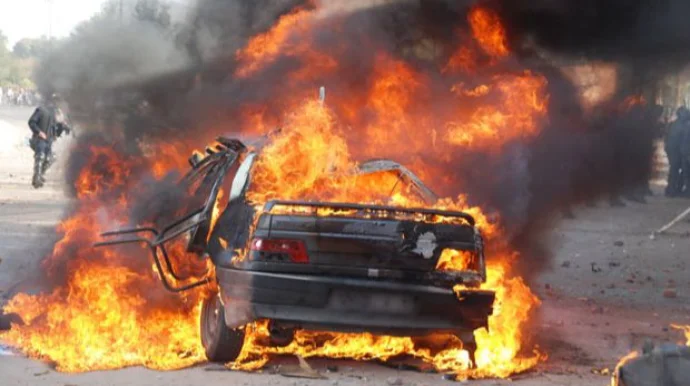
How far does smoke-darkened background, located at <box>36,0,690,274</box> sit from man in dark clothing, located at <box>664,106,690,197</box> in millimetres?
9601

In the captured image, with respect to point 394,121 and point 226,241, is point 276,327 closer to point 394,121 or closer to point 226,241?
point 226,241

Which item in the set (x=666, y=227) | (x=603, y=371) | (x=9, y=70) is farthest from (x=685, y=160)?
(x=9, y=70)

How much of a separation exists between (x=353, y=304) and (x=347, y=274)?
0.20 m

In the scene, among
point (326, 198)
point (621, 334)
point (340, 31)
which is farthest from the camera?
point (340, 31)

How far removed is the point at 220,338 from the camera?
7.61 m

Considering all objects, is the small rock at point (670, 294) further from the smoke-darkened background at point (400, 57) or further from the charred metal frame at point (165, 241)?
the charred metal frame at point (165, 241)

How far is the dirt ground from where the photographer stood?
7.29 metres

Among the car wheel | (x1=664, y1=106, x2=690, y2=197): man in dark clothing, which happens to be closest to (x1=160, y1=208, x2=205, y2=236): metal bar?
the car wheel

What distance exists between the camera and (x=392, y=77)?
10.7m

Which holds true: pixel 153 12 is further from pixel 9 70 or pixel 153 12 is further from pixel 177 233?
pixel 9 70

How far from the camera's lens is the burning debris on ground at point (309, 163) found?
7727 millimetres

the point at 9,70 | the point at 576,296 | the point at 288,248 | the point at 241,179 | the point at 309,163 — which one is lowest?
the point at 576,296

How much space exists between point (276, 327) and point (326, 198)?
43.6 inches

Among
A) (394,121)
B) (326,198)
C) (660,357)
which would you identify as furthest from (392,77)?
(660,357)
